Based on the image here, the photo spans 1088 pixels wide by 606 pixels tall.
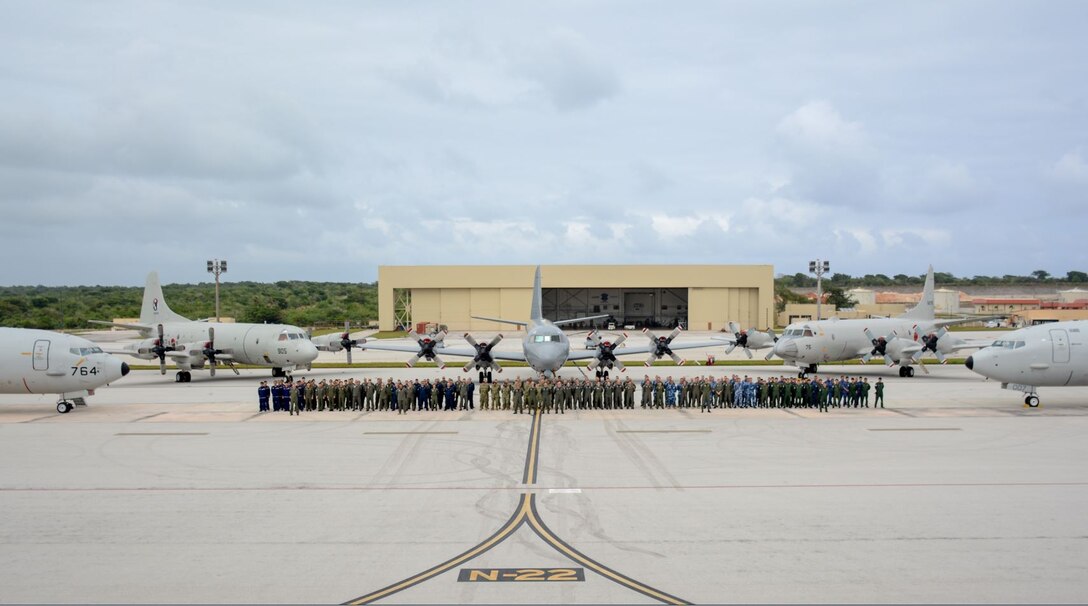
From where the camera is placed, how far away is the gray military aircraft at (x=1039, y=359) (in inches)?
1086

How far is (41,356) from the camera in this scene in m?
27.0

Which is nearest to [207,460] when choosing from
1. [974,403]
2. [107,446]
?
[107,446]

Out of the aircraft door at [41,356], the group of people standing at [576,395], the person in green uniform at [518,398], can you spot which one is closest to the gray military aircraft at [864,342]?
the group of people standing at [576,395]

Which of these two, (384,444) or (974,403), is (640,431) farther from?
(974,403)

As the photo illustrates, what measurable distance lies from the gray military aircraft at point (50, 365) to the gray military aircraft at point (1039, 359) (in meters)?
33.7

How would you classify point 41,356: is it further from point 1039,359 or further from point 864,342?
point 864,342

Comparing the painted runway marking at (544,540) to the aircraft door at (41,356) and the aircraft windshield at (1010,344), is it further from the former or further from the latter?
the aircraft windshield at (1010,344)

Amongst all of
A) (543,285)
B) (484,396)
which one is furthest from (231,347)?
(543,285)

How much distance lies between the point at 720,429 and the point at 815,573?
515 inches

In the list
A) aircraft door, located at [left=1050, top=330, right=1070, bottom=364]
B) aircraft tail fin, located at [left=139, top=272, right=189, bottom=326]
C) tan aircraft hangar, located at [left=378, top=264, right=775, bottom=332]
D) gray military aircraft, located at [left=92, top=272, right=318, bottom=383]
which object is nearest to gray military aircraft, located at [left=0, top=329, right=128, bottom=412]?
gray military aircraft, located at [left=92, top=272, right=318, bottom=383]

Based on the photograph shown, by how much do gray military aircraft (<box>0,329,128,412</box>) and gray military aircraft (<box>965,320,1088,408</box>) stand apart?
33742mm

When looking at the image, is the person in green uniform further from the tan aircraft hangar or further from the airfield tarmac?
the tan aircraft hangar

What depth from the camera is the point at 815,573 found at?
36.6 feet

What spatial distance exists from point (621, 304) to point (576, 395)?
81.1 metres
